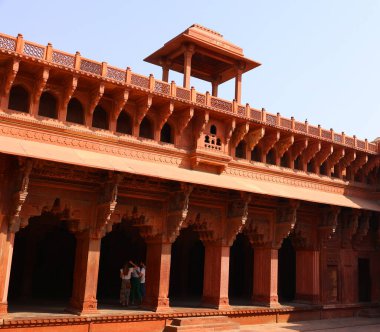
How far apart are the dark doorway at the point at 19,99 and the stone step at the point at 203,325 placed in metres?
6.77

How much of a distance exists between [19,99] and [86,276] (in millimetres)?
4858

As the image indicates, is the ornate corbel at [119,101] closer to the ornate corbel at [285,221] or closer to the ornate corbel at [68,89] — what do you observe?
the ornate corbel at [68,89]

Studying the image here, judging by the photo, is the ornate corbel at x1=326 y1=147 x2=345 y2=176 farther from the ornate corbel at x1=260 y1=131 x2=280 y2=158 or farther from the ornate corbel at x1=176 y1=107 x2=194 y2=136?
the ornate corbel at x1=176 y1=107 x2=194 y2=136

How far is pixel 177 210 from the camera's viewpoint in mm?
13312

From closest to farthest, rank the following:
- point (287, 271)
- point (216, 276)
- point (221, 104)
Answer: point (216, 276) → point (221, 104) → point (287, 271)

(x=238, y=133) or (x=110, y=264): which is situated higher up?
(x=238, y=133)

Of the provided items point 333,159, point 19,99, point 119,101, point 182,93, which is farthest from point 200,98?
point 333,159

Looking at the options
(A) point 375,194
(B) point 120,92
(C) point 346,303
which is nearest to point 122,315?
(B) point 120,92

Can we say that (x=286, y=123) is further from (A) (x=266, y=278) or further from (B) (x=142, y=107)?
(B) (x=142, y=107)

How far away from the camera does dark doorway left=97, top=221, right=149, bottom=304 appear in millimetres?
16812

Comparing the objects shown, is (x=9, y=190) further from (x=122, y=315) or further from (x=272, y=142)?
(x=272, y=142)

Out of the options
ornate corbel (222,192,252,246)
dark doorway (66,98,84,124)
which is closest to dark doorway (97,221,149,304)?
ornate corbel (222,192,252,246)

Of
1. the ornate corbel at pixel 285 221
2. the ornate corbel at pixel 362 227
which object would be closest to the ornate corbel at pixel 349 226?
the ornate corbel at pixel 362 227

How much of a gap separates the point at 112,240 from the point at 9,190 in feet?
20.8
